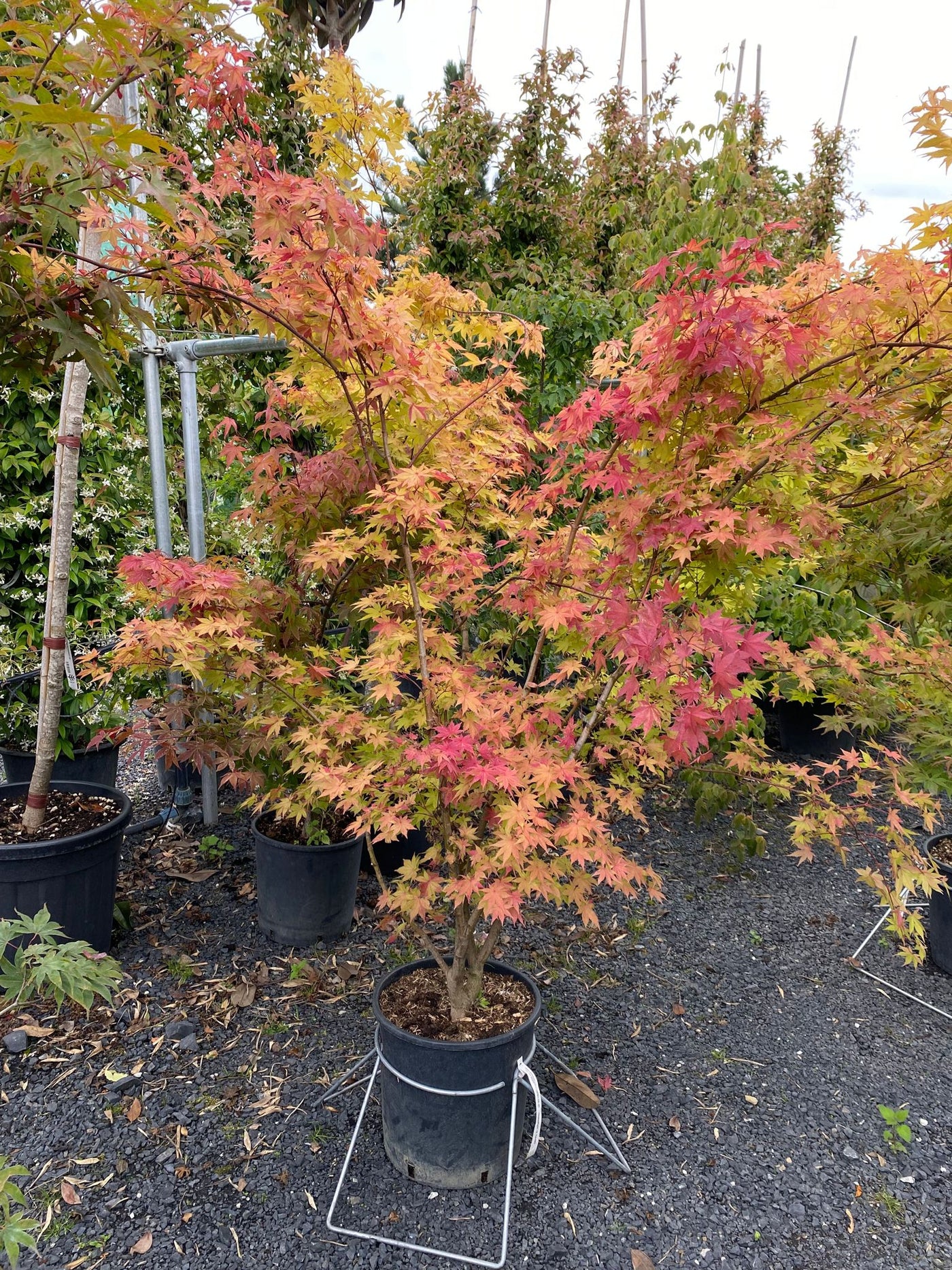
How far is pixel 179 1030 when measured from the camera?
8.46 feet

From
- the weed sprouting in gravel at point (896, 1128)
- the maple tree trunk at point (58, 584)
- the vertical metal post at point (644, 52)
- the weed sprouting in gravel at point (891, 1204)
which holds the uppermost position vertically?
the vertical metal post at point (644, 52)

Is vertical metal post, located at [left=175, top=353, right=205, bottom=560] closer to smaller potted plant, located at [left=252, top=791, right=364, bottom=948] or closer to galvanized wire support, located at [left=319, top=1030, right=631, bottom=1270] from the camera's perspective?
smaller potted plant, located at [left=252, top=791, right=364, bottom=948]

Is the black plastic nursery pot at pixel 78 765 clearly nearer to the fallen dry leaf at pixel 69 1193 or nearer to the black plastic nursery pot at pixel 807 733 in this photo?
the fallen dry leaf at pixel 69 1193

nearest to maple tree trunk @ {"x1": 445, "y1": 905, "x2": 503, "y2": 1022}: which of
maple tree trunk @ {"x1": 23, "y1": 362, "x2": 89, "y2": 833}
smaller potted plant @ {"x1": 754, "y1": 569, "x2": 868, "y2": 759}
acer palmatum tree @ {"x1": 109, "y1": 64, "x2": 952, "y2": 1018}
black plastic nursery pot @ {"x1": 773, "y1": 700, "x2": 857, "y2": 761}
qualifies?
acer palmatum tree @ {"x1": 109, "y1": 64, "x2": 952, "y2": 1018}

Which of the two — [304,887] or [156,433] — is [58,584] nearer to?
[156,433]

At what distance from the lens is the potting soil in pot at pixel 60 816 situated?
9.34 feet

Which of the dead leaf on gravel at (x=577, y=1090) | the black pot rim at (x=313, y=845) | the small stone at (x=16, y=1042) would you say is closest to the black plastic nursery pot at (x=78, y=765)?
the black pot rim at (x=313, y=845)

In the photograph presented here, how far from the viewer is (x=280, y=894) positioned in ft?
10.1

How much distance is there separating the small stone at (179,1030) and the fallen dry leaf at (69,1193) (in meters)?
0.54

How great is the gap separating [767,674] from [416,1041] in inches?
130

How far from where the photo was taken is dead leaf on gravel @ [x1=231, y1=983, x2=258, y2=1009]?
273 cm

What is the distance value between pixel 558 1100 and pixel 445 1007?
48cm

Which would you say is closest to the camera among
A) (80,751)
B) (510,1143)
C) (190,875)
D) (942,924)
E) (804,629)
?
(510,1143)

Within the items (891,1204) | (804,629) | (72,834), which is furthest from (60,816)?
(804,629)
